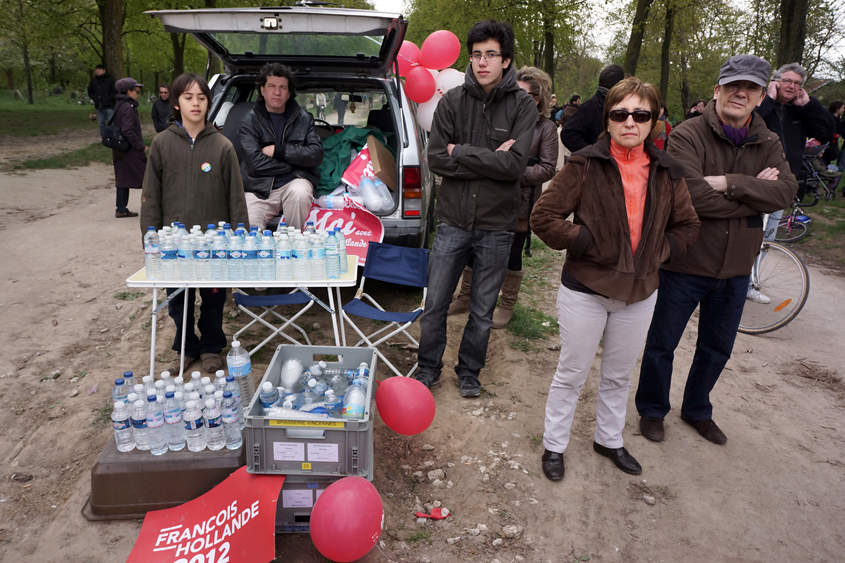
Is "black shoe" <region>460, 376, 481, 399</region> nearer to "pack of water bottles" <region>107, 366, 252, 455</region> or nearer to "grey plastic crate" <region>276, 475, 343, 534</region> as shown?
"grey plastic crate" <region>276, 475, 343, 534</region>

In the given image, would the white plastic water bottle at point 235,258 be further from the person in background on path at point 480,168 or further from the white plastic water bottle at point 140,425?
the person in background on path at point 480,168

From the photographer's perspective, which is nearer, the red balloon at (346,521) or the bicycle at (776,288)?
the red balloon at (346,521)

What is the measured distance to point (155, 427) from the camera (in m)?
2.61

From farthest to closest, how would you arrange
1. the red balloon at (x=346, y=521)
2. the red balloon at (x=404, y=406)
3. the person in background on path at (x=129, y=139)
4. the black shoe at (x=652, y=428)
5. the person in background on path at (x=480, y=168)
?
1. the person in background on path at (x=129, y=139)
2. the black shoe at (x=652, y=428)
3. the person in background on path at (x=480, y=168)
4. the red balloon at (x=404, y=406)
5. the red balloon at (x=346, y=521)

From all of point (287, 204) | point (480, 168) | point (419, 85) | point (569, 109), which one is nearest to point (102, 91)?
point (569, 109)

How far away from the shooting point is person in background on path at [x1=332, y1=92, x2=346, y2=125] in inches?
226

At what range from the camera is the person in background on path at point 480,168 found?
3336 mm

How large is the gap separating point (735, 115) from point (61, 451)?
4.07 m

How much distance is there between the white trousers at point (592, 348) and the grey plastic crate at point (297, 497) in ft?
4.08

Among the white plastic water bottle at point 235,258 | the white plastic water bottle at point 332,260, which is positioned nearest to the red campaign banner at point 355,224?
the white plastic water bottle at point 332,260

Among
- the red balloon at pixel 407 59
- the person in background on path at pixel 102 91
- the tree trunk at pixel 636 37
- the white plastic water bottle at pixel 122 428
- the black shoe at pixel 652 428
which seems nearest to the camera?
the white plastic water bottle at pixel 122 428

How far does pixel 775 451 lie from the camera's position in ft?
11.3

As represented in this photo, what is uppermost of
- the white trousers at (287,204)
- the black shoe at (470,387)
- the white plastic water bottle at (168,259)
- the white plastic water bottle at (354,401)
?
the white trousers at (287,204)

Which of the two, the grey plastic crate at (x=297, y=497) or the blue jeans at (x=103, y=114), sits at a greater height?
the blue jeans at (x=103, y=114)
